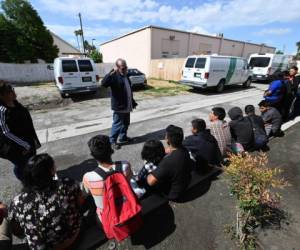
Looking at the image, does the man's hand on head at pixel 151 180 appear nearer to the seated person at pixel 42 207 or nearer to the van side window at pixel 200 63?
the seated person at pixel 42 207

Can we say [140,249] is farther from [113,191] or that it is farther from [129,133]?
[129,133]

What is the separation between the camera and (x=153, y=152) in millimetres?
2549

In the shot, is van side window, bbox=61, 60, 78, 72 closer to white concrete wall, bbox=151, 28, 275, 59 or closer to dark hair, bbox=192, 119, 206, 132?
dark hair, bbox=192, 119, 206, 132

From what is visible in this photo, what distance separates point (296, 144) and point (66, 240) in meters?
5.10

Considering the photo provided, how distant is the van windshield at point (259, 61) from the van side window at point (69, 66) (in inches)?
588

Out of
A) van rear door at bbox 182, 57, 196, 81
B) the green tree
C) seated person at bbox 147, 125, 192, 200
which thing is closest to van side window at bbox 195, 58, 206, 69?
van rear door at bbox 182, 57, 196, 81

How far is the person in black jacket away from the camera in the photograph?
7.67ft

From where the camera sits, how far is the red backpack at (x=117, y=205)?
71.9 inches

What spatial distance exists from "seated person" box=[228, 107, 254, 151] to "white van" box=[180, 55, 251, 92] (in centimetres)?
783

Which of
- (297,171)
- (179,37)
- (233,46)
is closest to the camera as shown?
(297,171)

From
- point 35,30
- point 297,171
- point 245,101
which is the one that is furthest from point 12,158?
point 35,30

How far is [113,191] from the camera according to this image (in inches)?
72.0

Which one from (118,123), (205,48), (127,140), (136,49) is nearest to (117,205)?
(118,123)

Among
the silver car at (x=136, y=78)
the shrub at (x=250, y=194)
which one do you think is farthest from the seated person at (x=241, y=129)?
the silver car at (x=136, y=78)
